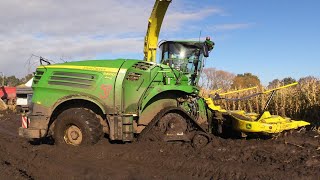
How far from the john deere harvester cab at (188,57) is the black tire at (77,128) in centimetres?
245

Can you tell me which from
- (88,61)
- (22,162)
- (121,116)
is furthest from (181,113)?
(22,162)

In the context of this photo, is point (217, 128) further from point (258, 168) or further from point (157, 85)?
point (258, 168)

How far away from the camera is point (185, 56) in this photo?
921cm

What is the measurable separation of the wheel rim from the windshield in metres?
2.68

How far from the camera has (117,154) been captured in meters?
7.19

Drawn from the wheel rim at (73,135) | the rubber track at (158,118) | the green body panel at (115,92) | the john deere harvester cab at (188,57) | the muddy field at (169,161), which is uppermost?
the john deere harvester cab at (188,57)

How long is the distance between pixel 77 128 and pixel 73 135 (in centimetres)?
18

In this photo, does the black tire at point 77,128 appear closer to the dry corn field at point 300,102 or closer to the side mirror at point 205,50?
the side mirror at point 205,50

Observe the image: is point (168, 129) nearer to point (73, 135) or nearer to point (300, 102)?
point (73, 135)

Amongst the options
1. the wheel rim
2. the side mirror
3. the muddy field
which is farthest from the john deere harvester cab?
the wheel rim

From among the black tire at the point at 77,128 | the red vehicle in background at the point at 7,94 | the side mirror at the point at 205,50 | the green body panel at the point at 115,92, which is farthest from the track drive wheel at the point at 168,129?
the red vehicle in background at the point at 7,94

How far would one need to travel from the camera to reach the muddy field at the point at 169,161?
5836 millimetres

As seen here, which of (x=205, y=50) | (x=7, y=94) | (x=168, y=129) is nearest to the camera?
(x=168, y=129)

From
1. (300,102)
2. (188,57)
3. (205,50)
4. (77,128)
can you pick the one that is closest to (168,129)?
(77,128)
